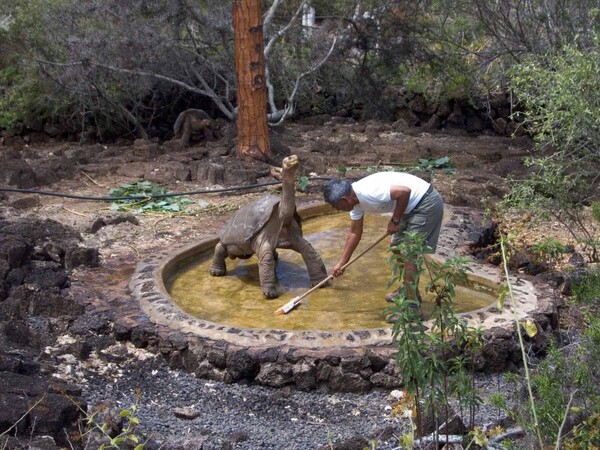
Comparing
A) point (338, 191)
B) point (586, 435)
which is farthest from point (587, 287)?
→ point (586, 435)

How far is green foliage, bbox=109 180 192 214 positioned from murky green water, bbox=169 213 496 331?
1601 millimetres

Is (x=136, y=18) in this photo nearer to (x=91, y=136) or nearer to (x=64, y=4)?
(x=64, y=4)

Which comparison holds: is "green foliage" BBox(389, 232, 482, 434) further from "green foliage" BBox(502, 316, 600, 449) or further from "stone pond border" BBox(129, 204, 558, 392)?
"stone pond border" BBox(129, 204, 558, 392)

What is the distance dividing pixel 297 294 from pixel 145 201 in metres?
3.52

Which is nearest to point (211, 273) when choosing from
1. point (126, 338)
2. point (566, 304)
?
point (126, 338)

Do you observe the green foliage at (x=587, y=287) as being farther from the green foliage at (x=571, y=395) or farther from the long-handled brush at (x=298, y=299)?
the green foliage at (x=571, y=395)

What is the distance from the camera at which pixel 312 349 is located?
585 cm

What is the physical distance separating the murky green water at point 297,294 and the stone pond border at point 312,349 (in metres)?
0.39

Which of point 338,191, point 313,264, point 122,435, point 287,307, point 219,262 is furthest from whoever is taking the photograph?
point 219,262

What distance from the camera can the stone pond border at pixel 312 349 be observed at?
573cm

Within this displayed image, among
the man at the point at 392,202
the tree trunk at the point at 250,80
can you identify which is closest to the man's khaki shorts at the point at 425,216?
the man at the point at 392,202

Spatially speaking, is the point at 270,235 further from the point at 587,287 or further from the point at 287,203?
the point at 587,287

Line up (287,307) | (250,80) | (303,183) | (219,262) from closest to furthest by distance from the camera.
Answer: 1. (287,307)
2. (219,262)
3. (303,183)
4. (250,80)

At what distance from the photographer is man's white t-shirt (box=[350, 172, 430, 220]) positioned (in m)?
6.43
